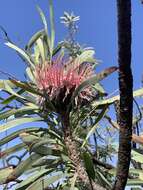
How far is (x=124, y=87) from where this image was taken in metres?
1.57

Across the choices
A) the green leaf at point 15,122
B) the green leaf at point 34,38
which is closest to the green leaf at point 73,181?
the green leaf at point 15,122

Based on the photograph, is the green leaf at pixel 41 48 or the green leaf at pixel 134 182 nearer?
the green leaf at pixel 134 182

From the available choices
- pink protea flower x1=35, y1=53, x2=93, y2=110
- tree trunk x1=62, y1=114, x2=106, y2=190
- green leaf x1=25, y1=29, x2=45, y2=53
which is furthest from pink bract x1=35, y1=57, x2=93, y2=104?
green leaf x1=25, y1=29, x2=45, y2=53

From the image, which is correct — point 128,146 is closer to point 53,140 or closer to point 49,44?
point 53,140

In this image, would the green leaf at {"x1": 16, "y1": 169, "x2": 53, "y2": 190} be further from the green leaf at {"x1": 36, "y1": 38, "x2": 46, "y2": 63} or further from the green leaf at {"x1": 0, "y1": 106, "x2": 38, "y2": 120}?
the green leaf at {"x1": 36, "y1": 38, "x2": 46, "y2": 63}

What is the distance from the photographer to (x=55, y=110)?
224 cm

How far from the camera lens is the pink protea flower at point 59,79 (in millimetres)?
2178

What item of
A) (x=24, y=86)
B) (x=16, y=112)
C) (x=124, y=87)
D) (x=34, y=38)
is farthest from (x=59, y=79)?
(x=124, y=87)

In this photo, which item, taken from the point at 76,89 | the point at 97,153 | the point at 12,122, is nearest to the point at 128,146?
the point at 76,89

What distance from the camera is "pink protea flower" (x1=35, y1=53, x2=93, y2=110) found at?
2.18m

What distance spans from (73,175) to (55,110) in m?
0.26

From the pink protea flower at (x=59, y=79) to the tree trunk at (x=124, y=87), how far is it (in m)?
0.58

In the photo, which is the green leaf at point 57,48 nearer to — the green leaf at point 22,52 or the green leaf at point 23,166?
the green leaf at point 22,52

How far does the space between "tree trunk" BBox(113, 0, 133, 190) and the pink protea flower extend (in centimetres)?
58
